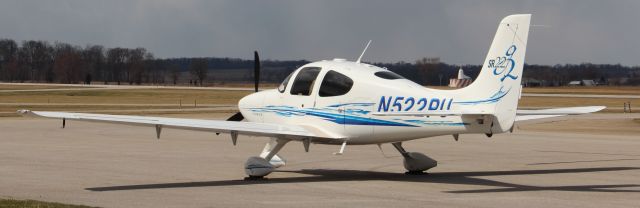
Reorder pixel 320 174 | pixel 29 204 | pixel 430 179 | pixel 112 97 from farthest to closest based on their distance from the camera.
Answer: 1. pixel 112 97
2. pixel 320 174
3. pixel 430 179
4. pixel 29 204

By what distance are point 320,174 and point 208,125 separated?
10.5 ft

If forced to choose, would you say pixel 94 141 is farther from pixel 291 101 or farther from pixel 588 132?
pixel 588 132

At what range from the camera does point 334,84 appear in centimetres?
1850

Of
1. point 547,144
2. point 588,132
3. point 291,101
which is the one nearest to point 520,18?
point 291,101

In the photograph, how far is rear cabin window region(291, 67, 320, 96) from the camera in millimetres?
18922

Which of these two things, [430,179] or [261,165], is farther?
[430,179]

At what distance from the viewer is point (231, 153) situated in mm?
25891

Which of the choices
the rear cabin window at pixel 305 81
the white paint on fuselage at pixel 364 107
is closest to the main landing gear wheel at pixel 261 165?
the white paint on fuselage at pixel 364 107

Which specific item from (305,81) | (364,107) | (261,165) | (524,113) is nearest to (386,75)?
(364,107)

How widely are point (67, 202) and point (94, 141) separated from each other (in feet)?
53.8

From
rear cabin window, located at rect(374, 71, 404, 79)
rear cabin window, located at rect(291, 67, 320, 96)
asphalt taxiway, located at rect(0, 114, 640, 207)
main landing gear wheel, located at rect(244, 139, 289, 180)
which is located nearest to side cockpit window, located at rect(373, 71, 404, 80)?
rear cabin window, located at rect(374, 71, 404, 79)

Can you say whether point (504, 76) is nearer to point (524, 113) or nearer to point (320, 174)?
point (524, 113)

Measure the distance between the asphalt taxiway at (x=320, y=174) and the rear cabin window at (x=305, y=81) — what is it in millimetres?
1630

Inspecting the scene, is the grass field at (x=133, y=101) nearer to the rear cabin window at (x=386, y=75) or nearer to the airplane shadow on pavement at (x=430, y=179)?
the airplane shadow on pavement at (x=430, y=179)
